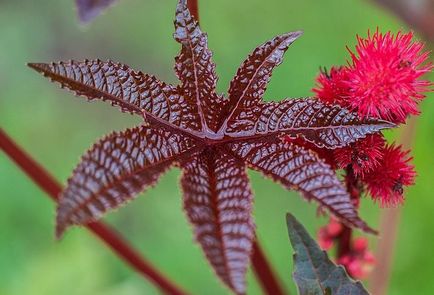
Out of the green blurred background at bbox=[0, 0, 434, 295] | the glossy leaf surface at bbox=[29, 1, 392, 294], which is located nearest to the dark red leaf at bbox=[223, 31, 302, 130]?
the glossy leaf surface at bbox=[29, 1, 392, 294]

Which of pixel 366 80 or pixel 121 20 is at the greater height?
pixel 121 20

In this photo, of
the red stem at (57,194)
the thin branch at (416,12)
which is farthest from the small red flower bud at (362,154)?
the thin branch at (416,12)

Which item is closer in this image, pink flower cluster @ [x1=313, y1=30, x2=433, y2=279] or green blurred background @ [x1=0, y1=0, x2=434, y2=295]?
pink flower cluster @ [x1=313, y1=30, x2=433, y2=279]

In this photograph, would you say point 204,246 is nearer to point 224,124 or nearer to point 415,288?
point 224,124

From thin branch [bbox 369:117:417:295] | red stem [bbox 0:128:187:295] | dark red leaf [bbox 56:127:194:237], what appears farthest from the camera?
thin branch [bbox 369:117:417:295]

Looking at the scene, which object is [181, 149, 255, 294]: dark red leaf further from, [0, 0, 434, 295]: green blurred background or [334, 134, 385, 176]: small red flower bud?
[0, 0, 434, 295]: green blurred background

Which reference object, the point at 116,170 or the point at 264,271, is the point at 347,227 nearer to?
the point at 264,271

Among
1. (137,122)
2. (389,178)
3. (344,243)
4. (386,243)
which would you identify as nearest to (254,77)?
(389,178)

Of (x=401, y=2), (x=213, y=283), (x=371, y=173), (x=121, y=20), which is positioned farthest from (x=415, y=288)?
(x=121, y=20)
